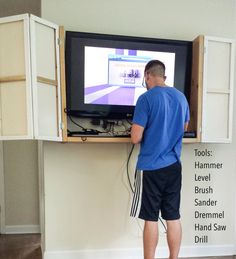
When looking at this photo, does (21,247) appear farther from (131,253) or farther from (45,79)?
(45,79)

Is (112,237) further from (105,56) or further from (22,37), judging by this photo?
(22,37)

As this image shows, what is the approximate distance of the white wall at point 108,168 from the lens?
2.24 m

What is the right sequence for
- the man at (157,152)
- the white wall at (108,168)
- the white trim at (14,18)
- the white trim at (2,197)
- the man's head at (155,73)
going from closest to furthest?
1. the white trim at (14,18)
2. the man at (157,152)
3. the man's head at (155,73)
4. the white wall at (108,168)
5. the white trim at (2,197)

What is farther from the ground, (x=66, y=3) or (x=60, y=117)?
(x=66, y=3)

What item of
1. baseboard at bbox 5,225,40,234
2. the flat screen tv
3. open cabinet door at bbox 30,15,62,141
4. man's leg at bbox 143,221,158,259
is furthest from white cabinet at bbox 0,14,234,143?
baseboard at bbox 5,225,40,234

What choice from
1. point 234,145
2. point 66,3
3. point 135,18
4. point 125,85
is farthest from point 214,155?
point 66,3

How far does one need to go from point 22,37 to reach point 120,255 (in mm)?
1803

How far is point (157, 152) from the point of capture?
1861 mm

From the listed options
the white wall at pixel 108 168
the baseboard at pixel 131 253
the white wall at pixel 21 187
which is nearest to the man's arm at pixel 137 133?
the white wall at pixel 108 168

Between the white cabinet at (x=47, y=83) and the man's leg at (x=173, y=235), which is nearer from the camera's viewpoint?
the white cabinet at (x=47, y=83)

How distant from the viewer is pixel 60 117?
2.03m

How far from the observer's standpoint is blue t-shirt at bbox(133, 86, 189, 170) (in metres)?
1.86

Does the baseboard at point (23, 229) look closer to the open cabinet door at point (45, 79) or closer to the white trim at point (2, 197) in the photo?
the white trim at point (2, 197)

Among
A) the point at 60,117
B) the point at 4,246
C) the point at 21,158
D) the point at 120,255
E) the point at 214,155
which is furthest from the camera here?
the point at 21,158
